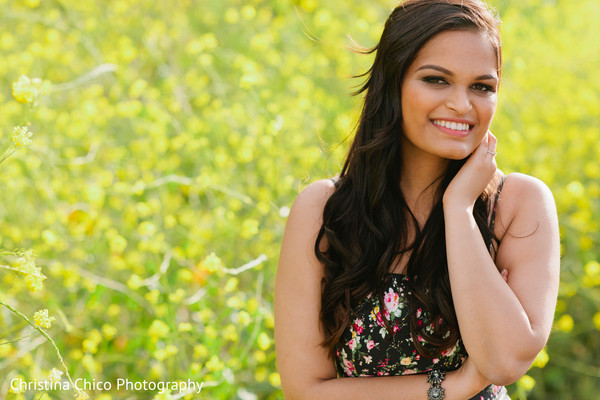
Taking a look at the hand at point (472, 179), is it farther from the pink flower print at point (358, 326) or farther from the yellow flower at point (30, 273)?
the yellow flower at point (30, 273)

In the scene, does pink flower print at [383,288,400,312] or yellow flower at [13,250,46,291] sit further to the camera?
pink flower print at [383,288,400,312]

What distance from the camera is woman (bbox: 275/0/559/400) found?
5.34 ft

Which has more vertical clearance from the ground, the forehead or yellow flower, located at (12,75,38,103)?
yellow flower, located at (12,75,38,103)

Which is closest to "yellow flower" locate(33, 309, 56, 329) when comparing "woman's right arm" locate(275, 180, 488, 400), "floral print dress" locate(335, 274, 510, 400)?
"woman's right arm" locate(275, 180, 488, 400)

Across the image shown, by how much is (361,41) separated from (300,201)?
232 cm

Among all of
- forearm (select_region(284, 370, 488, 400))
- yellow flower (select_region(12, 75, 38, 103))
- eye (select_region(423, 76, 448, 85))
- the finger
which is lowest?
forearm (select_region(284, 370, 488, 400))

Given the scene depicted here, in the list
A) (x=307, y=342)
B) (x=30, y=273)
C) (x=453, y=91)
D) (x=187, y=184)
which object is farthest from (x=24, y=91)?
(x=453, y=91)

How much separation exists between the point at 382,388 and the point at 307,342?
0.21 metres

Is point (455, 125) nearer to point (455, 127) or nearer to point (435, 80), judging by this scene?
point (455, 127)

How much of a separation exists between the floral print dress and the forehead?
1.72 ft

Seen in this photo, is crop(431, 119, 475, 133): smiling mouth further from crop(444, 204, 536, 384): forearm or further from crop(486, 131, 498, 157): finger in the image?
crop(444, 204, 536, 384): forearm

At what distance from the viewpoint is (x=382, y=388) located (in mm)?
1729

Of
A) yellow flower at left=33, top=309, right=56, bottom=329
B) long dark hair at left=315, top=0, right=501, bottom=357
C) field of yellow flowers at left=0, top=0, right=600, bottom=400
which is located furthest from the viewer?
field of yellow flowers at left=0, top=0, right=600, bottom=400

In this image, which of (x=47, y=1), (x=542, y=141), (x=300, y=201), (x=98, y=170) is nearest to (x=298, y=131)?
(x=98, y=170)
